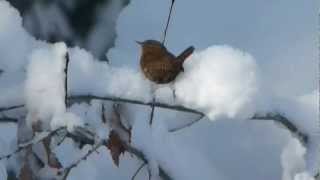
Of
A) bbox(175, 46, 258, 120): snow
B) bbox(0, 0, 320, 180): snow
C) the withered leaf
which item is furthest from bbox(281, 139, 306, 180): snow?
the withered leaf

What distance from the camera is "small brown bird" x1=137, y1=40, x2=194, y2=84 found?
1.25 m

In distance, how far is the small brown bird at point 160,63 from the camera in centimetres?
125

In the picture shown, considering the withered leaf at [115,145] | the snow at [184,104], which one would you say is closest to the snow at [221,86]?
the snow at [184,104]

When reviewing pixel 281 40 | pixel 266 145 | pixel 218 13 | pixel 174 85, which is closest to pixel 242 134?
pixel 266 145

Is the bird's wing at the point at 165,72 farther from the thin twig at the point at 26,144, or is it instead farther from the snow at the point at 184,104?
the thin twig at the point at 26,144

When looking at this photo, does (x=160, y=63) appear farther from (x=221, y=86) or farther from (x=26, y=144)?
(x=26, y=144)

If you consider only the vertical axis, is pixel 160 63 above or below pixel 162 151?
above

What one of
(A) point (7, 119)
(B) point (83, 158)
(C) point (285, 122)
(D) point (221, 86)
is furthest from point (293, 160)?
(A) point (7, 119)

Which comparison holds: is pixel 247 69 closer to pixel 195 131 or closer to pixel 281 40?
pixel 195 131

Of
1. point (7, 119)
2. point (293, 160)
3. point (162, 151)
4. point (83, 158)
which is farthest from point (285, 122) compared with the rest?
point (7, 119)

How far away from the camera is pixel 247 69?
3.96 feet

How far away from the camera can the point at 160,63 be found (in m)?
1.26

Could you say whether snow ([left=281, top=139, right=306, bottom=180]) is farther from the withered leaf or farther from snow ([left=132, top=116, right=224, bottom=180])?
the withered leaf

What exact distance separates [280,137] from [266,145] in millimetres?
29
